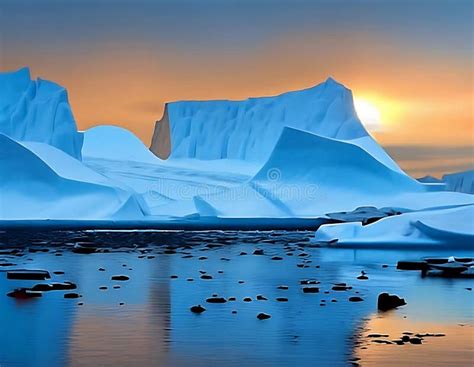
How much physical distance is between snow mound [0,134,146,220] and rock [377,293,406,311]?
28153 millimetres

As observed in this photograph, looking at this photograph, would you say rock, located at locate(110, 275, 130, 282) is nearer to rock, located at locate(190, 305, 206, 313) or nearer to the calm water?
the calm water

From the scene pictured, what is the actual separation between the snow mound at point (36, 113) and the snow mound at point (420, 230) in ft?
71.8

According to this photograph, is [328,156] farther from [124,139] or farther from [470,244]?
[124,139]

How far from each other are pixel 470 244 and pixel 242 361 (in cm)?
1666

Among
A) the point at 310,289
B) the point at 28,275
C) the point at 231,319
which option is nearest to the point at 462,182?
the point at 310,289

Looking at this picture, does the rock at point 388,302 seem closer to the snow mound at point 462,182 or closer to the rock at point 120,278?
the rock at point 120,278

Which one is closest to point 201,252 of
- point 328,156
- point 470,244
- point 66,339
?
point 470,244

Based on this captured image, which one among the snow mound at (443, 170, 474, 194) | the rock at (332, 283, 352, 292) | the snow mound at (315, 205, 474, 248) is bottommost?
the rock at (332, 283, 352, 292)

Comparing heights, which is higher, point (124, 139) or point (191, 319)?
point (124, 139)

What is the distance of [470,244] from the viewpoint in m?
23.1

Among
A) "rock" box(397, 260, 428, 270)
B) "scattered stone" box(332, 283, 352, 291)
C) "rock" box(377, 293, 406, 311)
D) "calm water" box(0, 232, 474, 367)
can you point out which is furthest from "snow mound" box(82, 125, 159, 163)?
"rock" box(377, 293, 406, 311)

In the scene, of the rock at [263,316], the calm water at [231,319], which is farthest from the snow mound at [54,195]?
the rock at [263,316]

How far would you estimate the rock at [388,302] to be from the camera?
1128cm

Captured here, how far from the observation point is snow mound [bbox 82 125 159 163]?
189ft
